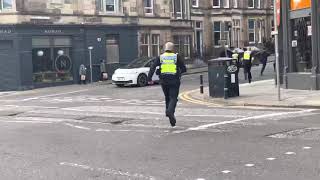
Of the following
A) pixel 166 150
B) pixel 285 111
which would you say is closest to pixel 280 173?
pixel 166 150

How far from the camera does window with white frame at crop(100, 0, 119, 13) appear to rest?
37500mm

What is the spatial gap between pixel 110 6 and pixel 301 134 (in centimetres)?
2902

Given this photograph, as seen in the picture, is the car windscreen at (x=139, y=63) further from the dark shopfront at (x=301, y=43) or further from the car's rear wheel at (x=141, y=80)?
the dark shopfront at (x=301, y=43)

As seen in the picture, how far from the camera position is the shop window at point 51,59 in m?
33.0

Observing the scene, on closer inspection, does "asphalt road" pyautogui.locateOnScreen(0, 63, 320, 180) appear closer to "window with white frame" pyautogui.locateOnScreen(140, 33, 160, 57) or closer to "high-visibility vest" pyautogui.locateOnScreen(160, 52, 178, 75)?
"high-visibility vest" pyautogui.locateOnScreen(160, 52, 178, 75)

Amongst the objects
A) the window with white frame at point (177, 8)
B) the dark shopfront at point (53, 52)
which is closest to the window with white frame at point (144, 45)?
the dark shopfront at point (53, 52)

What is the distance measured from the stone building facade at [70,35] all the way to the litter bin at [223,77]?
52.7 ft

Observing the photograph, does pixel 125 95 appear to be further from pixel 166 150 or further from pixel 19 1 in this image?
pixel 166 150

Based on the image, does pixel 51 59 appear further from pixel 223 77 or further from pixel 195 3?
pixel 195 3

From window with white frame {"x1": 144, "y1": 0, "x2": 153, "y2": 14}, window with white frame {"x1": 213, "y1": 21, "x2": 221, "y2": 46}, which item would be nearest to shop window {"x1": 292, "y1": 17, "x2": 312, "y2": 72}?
window with white frame {"x1": 144, "y1": 0, "x2": 153, "y2": 14}

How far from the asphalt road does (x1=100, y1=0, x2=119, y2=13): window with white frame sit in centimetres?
2263

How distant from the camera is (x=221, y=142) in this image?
9.81 meters

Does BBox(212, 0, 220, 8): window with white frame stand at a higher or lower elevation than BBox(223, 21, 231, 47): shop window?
higher

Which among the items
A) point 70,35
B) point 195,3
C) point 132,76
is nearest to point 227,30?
point 195,3
